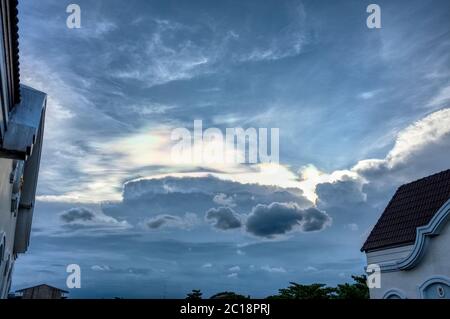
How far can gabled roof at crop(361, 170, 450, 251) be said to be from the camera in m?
15.9

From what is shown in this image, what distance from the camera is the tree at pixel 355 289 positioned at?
2863 centimetres

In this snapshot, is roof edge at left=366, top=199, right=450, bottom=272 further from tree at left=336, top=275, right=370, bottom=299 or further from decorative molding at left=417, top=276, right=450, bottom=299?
tree at left=336, top=275, right=370, bottom=299

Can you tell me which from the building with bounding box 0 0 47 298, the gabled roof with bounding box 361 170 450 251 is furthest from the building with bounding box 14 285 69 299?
the gabled roof with bounding box 361 170 450 251

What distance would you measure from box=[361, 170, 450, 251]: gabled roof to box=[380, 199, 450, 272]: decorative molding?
1544 mm

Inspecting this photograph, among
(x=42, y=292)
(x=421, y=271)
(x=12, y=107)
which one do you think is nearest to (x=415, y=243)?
(x=421, y=271)

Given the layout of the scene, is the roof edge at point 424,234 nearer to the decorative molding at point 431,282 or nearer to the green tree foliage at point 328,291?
the decorative molding at point 431,282

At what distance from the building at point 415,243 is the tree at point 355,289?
12.3 meters

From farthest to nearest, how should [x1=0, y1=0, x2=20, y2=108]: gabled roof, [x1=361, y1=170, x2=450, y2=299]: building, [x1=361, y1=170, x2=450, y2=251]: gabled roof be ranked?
[x1=361, y1=170, x2=450, y2=251]: gabled roof
[x1=361, y1=170, x2=450, y2=299]: building
[x1=0, y1=0, x2=20, y2=108]: gabled roof

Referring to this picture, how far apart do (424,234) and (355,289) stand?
17262mm

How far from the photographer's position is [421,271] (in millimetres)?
13984

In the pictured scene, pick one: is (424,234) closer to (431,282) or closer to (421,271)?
(421,271)
